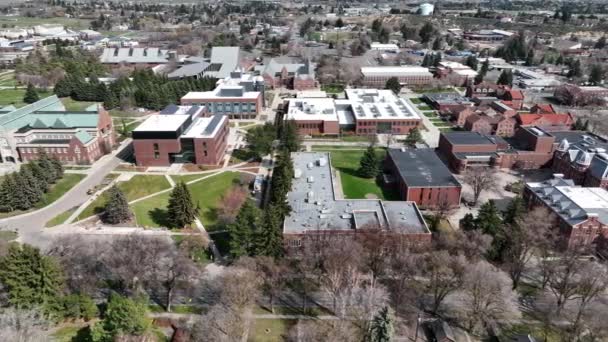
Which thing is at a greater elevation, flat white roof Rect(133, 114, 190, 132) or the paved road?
flat white roof Rect(133, 114, 190, 132)

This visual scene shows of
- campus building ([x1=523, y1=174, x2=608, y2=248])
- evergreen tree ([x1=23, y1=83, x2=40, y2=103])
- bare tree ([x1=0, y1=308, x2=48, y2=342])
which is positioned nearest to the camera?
bare tree ([x1=0, y1=308, x2=48, y2=342])

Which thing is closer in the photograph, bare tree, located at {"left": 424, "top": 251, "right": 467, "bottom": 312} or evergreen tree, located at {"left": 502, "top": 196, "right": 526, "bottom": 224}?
bare tree, located at {"left": 424, "top": 251, "right": 467, "bottom": 312}

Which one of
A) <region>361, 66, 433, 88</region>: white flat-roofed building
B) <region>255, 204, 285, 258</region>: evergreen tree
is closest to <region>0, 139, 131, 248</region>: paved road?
<region>255, 204, 285, 258</region>: evergreen tree

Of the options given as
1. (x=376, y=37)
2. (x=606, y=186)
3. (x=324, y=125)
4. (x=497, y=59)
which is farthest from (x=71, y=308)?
(x=376, y=37)

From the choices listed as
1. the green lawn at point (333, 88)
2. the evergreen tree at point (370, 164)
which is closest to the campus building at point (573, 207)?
the evergreen tree at point (370, 164)

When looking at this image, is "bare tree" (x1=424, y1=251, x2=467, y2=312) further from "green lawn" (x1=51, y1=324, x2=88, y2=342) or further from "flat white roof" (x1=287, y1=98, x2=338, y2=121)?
"flat white roof" (x1=287, y1=98, x2=338, y2=121)

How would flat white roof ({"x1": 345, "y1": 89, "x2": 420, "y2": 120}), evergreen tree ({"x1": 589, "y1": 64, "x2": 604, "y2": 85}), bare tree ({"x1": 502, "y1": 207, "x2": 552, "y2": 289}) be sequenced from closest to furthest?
bare tree ({"x1": 502, "y1": 207, "x2": 552, "y2": 289}) < flat white roof ({"x1": 345, "y1": 89, "x2": 420, "y2": 120}) < evergreen tree ({"x1": 589, "y1": 64, "x2": 604, "y2": 85})

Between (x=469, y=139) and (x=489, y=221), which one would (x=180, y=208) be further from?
(x=469, y=139)
